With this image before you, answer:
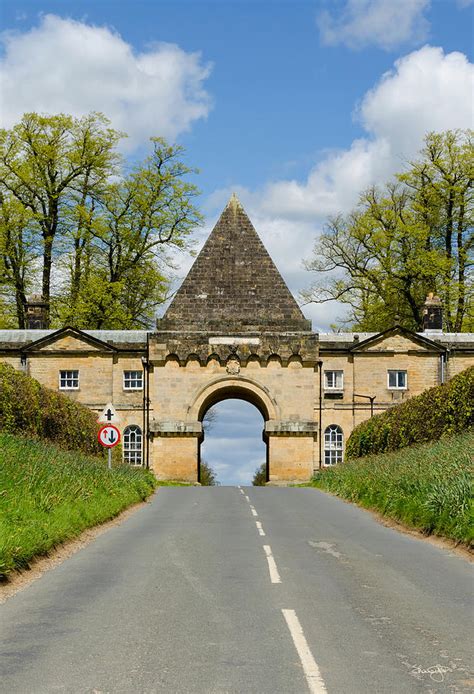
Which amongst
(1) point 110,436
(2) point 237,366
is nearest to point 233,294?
(2) point 237,366

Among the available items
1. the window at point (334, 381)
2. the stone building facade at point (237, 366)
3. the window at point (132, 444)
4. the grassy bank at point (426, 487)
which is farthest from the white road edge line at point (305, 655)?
the window at point (334, 381)

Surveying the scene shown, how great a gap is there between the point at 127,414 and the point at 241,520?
2657 cm

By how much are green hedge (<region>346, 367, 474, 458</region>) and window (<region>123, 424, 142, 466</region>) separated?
44.9 feet

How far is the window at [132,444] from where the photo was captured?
1815 inches

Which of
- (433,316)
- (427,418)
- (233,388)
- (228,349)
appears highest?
(433,316)

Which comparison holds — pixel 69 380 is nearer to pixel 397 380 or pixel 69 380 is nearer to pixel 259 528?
pixel 397 380

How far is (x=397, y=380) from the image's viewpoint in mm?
47312

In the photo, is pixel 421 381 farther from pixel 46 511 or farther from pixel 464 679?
pixel 464 679

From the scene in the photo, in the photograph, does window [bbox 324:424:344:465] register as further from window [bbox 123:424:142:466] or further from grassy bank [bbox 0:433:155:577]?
grassy bank [bbox 0:433:155:577]

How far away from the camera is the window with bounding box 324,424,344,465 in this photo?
154 feet

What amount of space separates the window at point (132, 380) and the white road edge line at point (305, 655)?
37558 mm

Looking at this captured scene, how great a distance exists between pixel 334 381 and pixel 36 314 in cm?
1749

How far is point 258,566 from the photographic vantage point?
1304cm

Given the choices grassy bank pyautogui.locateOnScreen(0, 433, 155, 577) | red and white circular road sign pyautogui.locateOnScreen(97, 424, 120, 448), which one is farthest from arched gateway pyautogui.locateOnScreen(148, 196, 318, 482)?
red and white circular road sign pyautogui.locateOnScreen(97, 424, 120, 448)
